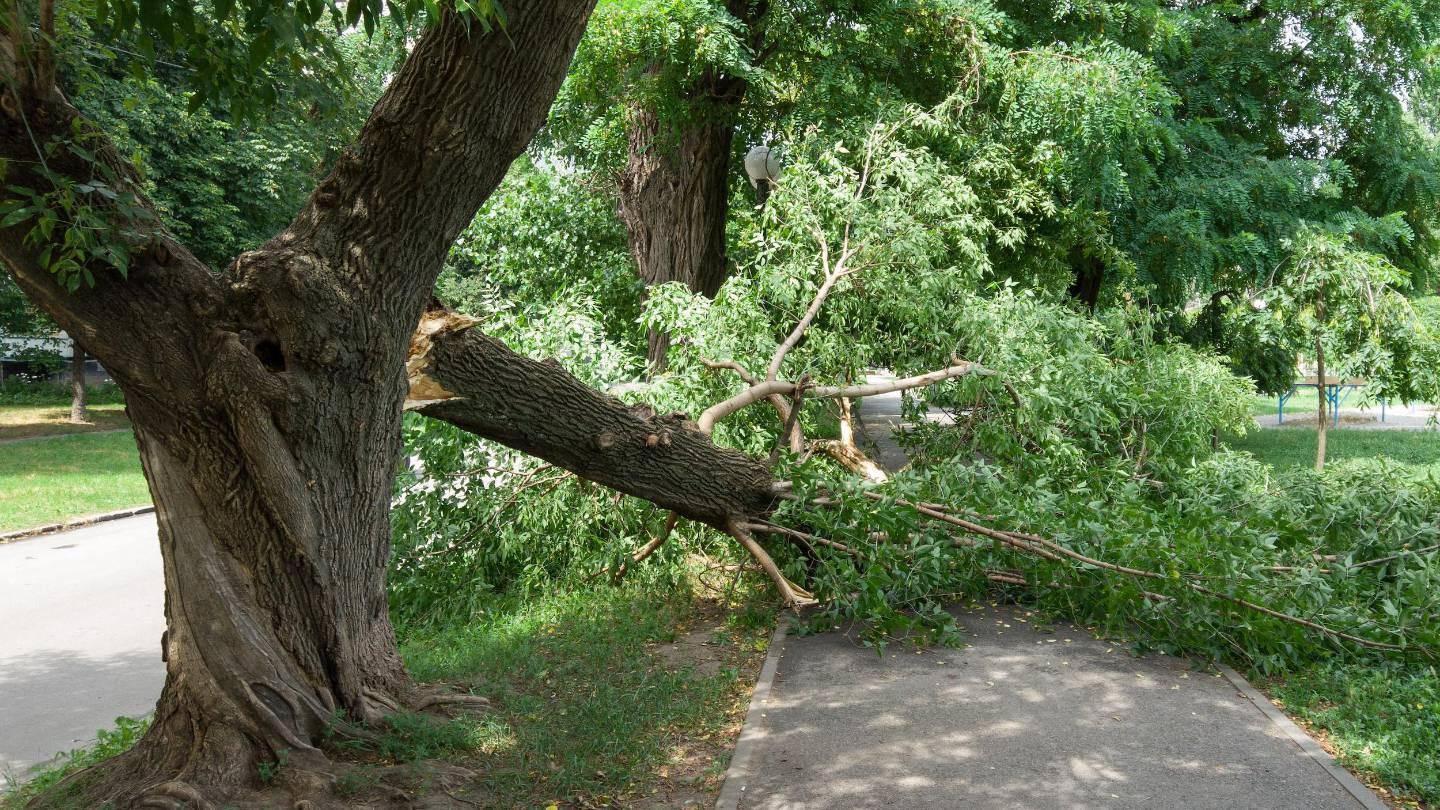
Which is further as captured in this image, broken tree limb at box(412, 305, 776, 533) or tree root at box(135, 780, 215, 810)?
broken tree limb at box(412, 305, 776, 533)

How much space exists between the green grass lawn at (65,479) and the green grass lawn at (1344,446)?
54.8ft

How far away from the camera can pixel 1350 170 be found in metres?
15.9

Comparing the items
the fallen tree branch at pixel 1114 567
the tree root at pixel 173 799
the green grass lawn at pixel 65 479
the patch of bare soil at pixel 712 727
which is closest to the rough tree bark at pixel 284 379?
the tree root at pixel 173 799

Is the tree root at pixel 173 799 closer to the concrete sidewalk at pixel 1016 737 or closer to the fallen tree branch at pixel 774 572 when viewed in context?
the concrete sidewalk at pixel 1016 737

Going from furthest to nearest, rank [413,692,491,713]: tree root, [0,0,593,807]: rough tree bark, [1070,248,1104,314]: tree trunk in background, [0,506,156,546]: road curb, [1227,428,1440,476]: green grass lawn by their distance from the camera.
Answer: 1. [1227,428,1440,476]: green grass lawn
2. [1070,248,1104,314]: tree trunk in background
3. [0,506,156,546]: road curb
4. [413,692,491,713]: tree root
5. [0,0,593,807]: rough tree bark

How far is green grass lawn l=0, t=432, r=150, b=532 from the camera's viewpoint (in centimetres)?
1430

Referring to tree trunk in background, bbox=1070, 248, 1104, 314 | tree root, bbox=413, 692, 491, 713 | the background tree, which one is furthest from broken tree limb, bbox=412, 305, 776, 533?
tree trunk in background, bbox=1070, 248, 1104, 314

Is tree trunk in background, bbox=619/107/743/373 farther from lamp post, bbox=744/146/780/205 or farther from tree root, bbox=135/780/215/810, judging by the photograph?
tree root, bbox=135/780/215/810

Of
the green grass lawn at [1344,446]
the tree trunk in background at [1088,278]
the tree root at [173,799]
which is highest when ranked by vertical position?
the tree trunk in background at [1088,278]

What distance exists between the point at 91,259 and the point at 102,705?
12.8 ft

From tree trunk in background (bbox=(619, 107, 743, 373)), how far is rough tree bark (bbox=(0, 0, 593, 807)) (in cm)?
773

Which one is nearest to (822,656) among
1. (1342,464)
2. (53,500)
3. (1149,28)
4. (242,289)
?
(242,289)

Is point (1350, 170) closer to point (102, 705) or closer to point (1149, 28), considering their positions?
point (1149, 28)

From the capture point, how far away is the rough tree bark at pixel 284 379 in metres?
4.61
